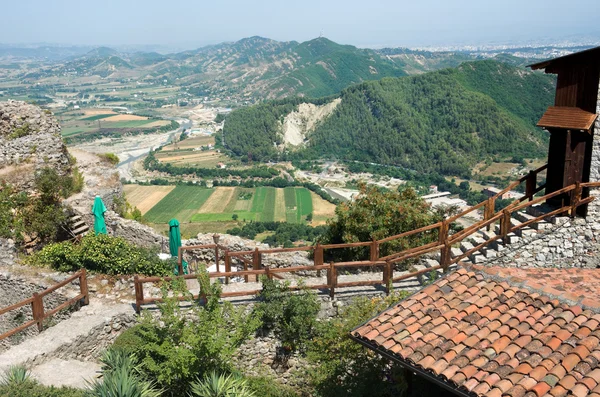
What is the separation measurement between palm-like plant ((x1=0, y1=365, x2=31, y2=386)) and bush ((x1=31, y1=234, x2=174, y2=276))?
4512 mm

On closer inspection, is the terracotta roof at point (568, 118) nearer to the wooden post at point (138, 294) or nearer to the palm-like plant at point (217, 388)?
the palm-like plant at point (217, 388)

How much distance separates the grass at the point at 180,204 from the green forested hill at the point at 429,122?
43.3m

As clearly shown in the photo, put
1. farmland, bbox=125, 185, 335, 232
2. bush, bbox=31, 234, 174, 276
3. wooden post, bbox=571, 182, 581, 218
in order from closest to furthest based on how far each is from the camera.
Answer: wooden post, bbox=571, 182, 581, 218 → bush, bbox=31, 234, 174, 276 → farmland, bbox=125, 185, 335, 232

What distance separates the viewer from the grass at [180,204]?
58.1 metres

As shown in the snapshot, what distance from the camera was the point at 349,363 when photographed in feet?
26.8

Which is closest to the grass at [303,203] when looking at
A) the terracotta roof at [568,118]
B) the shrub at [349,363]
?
the terracotta roof at [568,118]

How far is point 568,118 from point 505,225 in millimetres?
2867

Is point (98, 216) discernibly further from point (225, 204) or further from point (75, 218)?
point (225, 204)

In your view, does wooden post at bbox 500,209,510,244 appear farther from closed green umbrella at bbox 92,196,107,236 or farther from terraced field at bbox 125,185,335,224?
terraced field at bbox 125,185,335,224

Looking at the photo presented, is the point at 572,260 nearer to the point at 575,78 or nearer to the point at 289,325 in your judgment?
the point at 575,78

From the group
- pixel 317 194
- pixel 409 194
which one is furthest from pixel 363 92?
pixel 409 194

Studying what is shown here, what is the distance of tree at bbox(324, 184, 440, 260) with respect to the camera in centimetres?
1176

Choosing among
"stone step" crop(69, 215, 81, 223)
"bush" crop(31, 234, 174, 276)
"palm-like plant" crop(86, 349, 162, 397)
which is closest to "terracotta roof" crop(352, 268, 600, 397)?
"palm-like plant" crop(86, 349, 162, 397)

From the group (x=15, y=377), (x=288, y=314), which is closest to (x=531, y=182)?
(x=288, y=314)
